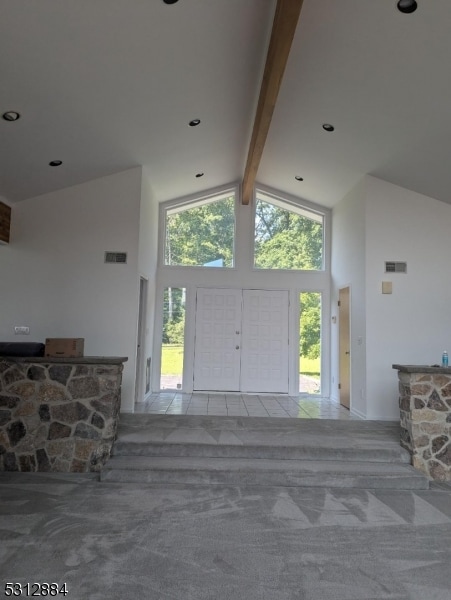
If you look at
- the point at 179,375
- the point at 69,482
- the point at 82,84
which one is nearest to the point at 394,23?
the point at 82,84

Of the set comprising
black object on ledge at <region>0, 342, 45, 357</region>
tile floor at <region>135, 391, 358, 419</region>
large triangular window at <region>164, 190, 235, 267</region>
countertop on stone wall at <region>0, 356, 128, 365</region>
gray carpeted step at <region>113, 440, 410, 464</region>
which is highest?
large triangular window at <region>164, 190, 235, 267</region>

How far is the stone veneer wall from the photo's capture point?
13.3ft

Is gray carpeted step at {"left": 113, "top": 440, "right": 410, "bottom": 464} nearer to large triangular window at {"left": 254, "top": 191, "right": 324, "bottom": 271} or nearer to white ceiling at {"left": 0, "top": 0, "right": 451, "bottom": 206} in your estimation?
white ceiling at {"left": 0, "top": 0, "right": 451, "bottom": 206}

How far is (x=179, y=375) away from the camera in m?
6.83

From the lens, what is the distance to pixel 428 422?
13.5 ft

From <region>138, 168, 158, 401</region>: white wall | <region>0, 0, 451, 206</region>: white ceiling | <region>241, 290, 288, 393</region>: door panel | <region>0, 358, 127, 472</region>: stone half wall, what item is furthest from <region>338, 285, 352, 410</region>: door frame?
<region>0, 358, 127, 472</region>: stone half wall

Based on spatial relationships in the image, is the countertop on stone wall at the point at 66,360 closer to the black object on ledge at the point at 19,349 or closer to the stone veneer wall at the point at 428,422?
the black object on ledge at the point at 19,349

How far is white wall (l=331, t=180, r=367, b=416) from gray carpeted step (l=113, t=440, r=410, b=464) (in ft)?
3.76

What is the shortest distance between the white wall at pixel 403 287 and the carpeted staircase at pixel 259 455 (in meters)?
0.86

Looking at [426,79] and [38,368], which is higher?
[426,79]

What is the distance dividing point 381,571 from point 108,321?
400 cm

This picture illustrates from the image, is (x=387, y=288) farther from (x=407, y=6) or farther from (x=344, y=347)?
(x=407, y=6)

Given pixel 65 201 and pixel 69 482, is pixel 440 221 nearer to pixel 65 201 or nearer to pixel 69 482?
pixel 65 201

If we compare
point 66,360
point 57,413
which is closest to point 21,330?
point 66,360
